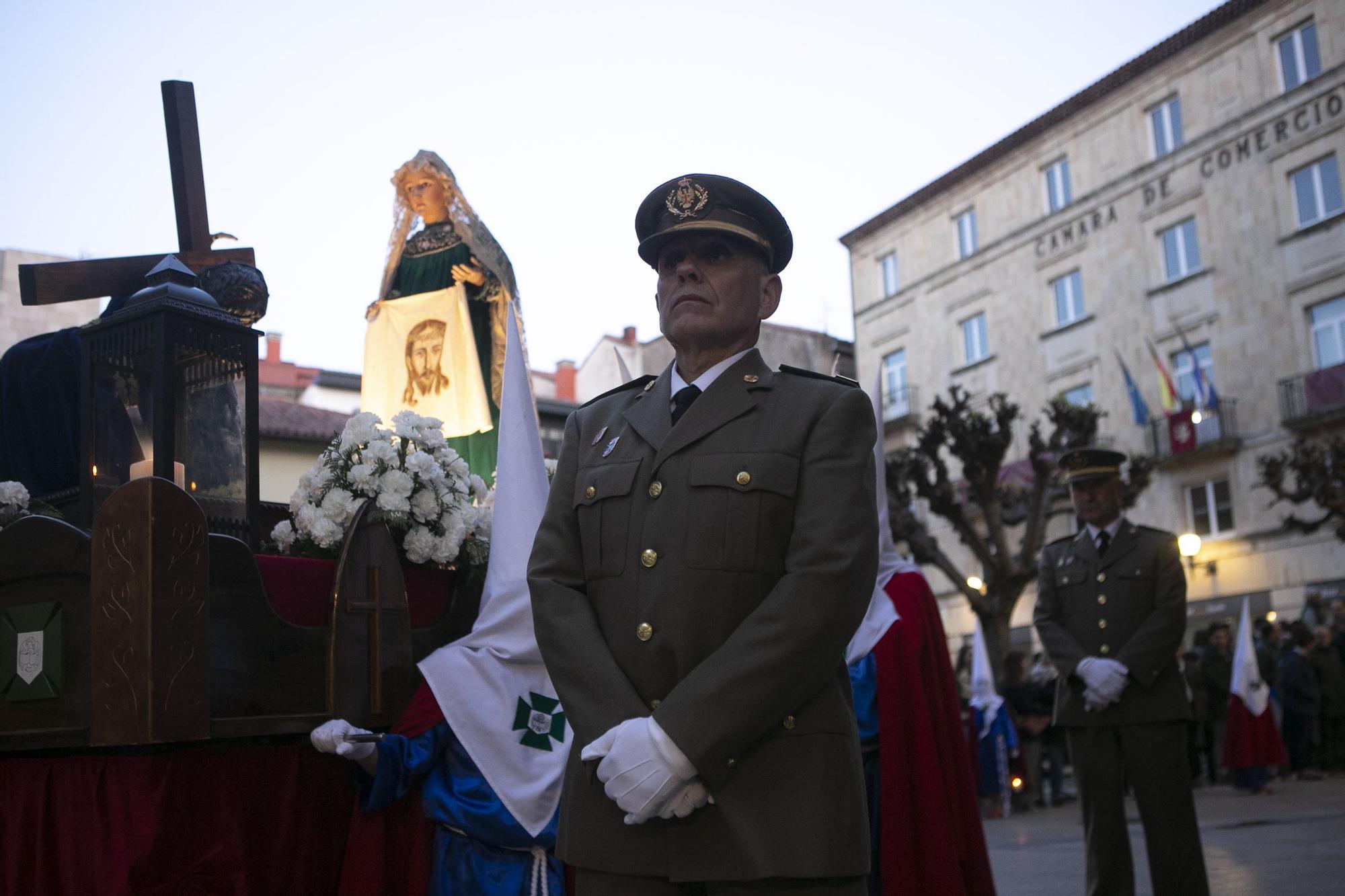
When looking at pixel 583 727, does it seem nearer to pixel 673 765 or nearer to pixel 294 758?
pixel 673 765

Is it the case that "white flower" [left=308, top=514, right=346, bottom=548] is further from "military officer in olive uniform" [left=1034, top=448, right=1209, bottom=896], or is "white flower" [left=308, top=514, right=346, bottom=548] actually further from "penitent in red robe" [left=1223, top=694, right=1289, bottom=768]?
"penitent in red robe" [left=1223, top=694, right=1289, bottom=768]

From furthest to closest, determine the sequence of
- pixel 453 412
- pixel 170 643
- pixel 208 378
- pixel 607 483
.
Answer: pixel 453 412 → pixel 208 378 → pixel 170 643 → pixel 607 483

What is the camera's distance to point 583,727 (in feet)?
8.24

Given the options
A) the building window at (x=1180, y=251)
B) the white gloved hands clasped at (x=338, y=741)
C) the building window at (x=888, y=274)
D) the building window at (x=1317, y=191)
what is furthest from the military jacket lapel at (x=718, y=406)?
the building window at (x=888, y=274)

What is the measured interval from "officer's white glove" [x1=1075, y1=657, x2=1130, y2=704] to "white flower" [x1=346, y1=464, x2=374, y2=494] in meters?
3.46

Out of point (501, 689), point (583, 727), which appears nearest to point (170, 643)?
point (501, 689)

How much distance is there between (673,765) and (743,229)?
1.17m

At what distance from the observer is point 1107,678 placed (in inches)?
226

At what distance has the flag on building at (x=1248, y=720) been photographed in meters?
13.6

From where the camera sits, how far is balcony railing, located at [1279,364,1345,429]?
25125 mm

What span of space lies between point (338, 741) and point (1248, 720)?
1277cm

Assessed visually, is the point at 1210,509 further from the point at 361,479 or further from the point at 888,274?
the point at 361,479

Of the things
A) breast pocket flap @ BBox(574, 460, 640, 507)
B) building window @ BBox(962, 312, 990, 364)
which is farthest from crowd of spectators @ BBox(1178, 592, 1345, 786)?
building window @ BBox(962, 312, 990, 364)

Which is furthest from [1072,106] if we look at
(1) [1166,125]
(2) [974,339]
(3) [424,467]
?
(3) [424,467]
